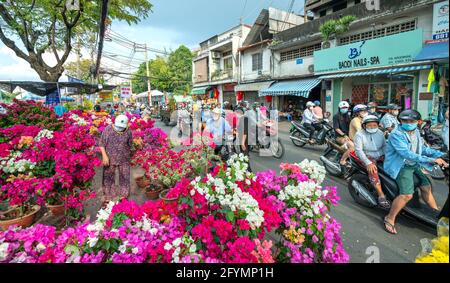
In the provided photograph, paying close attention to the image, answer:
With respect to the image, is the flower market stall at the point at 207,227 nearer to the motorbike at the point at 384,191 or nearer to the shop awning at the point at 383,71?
the motorbike at the point at 384,191

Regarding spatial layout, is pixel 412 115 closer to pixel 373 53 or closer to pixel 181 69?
pixel 373 53

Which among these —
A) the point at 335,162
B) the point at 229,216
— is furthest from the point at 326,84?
the point at 229,216

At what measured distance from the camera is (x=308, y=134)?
798 centimetres

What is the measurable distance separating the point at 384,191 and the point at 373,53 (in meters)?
9.07

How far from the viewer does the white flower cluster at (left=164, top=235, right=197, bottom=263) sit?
1522 mm

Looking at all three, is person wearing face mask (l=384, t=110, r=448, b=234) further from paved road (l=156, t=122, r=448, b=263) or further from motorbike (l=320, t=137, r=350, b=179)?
motorbike (l=320, t=137, r=350, b=179)

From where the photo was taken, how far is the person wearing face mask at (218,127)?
5305 mm

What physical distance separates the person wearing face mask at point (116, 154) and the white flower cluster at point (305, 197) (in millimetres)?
2672
